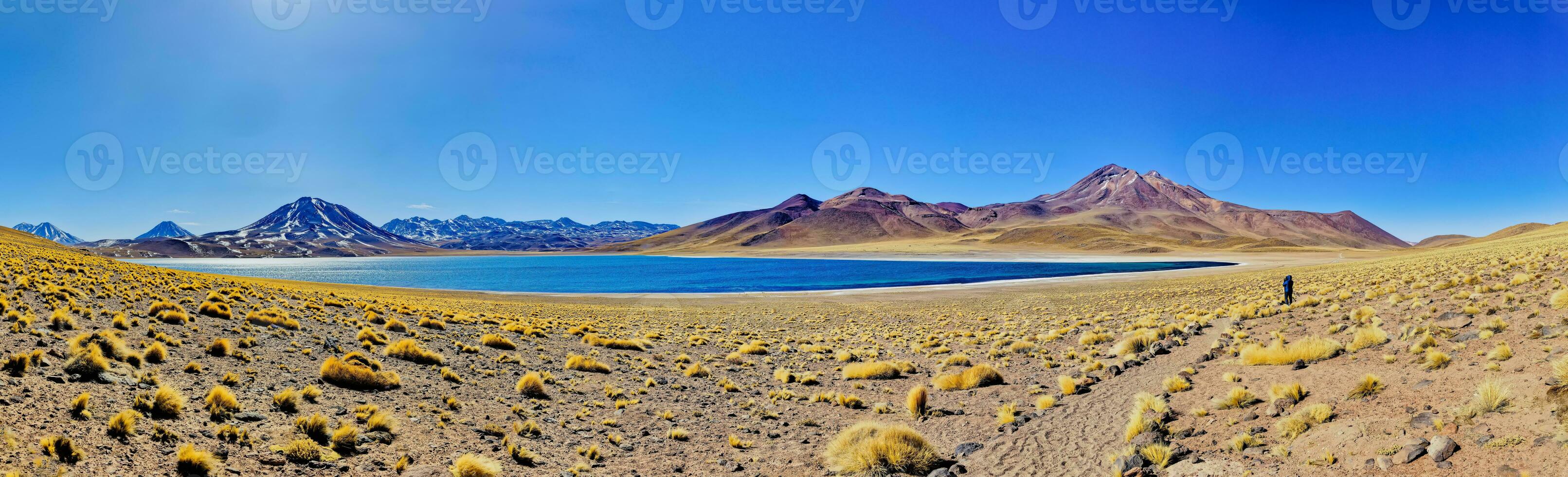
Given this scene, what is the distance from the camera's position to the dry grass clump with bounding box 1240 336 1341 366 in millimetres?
10312

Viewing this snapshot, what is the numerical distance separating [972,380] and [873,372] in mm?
2626

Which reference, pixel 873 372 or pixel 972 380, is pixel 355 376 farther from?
pixel 972 380

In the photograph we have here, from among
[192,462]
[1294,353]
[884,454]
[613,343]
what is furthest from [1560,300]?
[613,343]

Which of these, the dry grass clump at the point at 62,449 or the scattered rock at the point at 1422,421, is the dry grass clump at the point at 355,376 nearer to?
the dry grass clump at the point at 62,449

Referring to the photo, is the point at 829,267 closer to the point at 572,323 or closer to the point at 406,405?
the point at 572,323

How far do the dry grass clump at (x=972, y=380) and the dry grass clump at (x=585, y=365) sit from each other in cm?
661

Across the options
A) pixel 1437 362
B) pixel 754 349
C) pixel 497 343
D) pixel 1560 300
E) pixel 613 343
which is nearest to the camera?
pixel 1437 362

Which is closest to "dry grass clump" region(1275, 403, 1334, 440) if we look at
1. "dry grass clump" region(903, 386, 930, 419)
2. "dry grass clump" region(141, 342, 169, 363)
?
"dry grass clump" region(903, 386, 930, 419)

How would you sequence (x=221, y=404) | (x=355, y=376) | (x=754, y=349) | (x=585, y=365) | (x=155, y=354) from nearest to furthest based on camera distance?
1. (x=221, y=404)
2. (x=155, y=354)
3. (x=355, y=376)
4. (x=585, y=365)
5. (x=754, y=349)

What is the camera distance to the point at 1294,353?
10516 mm

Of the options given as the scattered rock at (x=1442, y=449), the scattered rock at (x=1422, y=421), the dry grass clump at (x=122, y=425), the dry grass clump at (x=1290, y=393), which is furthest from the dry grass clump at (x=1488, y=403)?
the dry grass clump at (x=122, y=425)

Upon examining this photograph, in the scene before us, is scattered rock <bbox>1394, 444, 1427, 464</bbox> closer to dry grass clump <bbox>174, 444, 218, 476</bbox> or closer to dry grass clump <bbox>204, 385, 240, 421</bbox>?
dry grass clump <bbox>174, 444, 218, 476</bbox>

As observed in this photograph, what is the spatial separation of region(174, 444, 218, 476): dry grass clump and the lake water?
50.6 meters

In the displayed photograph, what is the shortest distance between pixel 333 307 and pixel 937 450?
831 inches
